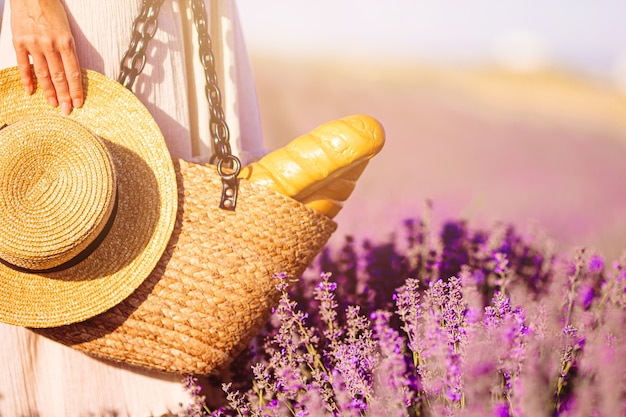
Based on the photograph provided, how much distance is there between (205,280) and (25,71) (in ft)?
2.34

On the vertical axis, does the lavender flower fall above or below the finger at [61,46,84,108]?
below

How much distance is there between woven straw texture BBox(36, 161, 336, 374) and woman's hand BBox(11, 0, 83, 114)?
0.35m

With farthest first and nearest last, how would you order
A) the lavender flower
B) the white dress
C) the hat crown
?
the white dress → the hat crown → the lavender flower

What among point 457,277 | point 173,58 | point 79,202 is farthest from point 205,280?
point 457,277

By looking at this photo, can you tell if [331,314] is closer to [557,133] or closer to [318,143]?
[318,143]

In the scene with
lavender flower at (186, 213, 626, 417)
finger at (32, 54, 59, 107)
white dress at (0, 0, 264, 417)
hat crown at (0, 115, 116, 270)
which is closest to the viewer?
lavender flower at (186, 213, 626, 417)

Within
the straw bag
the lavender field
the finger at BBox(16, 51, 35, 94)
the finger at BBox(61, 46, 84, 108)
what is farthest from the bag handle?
the lavender field

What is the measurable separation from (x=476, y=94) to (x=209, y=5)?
21.3 ft

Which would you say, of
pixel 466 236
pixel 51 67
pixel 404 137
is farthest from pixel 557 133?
pixel 51 67

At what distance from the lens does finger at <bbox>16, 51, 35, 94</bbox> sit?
1667mm

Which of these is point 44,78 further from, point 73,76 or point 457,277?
point 457,277

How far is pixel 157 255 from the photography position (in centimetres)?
167

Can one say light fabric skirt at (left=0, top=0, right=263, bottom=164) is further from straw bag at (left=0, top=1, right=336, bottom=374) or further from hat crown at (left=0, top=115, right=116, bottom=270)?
hat crown at (left=0, top=115, right=116, bottom=270)

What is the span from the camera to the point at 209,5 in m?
1.94
